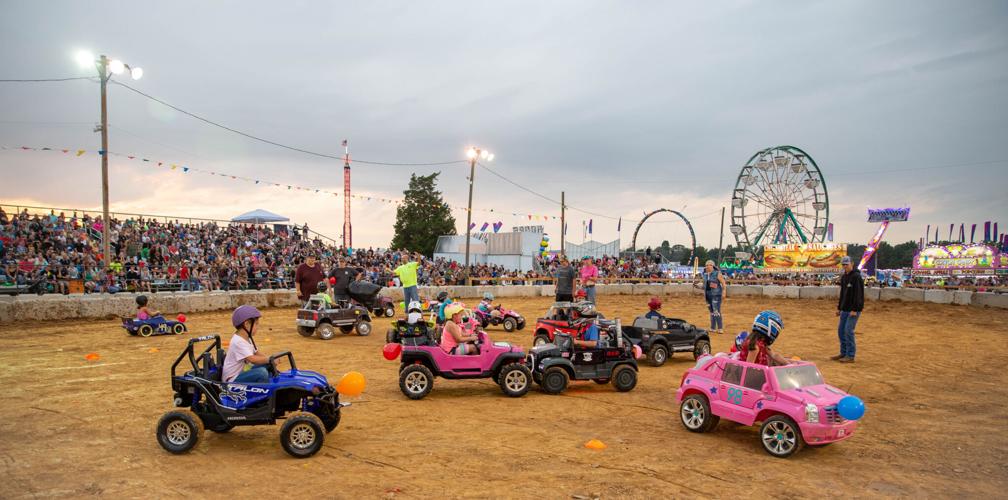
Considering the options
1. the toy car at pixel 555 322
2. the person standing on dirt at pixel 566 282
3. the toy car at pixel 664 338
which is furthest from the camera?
the person standing on dirt at pixel 566 282

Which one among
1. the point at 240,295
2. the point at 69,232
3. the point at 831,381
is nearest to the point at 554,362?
the point at 831,381

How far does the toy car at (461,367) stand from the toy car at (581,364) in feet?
1.04

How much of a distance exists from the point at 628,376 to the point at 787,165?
155 ft

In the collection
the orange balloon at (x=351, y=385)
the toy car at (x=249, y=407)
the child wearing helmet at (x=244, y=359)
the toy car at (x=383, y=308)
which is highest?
the child wearing helmet at (x=244, y=359)

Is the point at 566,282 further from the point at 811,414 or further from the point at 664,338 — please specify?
the point at 811,414

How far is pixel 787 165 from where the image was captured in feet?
164

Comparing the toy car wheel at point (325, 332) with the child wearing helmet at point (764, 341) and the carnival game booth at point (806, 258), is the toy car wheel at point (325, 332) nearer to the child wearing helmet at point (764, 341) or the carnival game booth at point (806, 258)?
the child wearing helmet at point (764, 341)

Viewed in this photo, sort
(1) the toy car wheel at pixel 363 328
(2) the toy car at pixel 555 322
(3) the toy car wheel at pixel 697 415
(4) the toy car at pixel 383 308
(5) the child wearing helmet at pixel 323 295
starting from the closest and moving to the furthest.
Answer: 1. (3) the toy car wheel at pixel 697 415
2. (2) the toy car at pixel 555 322
3. (5) the child wearing helmet at pixel 323 295
4. (1) the toy car wheel at pixel 363 328
5. (4) the toy car at pixel 383 308

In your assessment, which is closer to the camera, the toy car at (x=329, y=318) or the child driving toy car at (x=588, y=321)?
the child driving toy car at (x=588, y=321)

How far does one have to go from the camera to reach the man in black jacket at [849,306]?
11.9 metres

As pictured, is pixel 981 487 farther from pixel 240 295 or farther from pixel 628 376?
pixel 240 295

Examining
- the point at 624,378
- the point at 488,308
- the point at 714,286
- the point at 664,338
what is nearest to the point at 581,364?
the point at 624,378

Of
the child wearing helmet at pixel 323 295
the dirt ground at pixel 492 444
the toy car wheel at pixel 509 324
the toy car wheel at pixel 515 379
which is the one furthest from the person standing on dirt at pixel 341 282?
the toy car wheel at pixel 515 379

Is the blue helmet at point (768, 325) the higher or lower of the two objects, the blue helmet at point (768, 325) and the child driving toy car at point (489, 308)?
the higher
